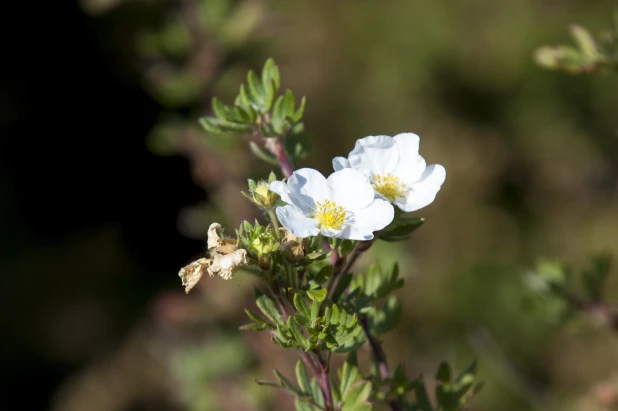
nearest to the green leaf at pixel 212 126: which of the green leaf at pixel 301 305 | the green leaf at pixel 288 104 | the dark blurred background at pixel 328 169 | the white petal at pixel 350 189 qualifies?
the green leaf at pixel 288 104

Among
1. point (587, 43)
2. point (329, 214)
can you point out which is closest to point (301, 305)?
point (329, 214)

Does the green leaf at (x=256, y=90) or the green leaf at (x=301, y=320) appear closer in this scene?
the green leaf at (x=301, y=320)

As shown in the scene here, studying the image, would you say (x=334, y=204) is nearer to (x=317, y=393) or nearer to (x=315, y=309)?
(x=315, y=309)

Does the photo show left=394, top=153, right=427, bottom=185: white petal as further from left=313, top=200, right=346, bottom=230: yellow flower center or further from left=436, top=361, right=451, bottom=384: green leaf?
left=436, top=361, right=451, bottom=384: green leaf

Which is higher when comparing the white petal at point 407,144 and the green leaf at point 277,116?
the green leaf at point 277,116

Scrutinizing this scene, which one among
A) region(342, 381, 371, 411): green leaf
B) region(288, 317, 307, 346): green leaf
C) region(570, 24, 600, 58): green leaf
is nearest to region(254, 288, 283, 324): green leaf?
region(288, 317, 307, 346): green leaf

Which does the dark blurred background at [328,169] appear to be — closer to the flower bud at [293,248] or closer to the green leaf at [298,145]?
the green leaf at [298,145]

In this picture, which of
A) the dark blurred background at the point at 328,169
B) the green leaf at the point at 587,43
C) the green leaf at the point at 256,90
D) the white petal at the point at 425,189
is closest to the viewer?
the white petal at the point at 425,189

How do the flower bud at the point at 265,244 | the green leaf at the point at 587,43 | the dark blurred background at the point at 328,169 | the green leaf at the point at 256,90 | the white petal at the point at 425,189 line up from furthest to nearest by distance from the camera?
the dark blurred background at the point at 328,169
the green leaf at the point at 587,43
the green leaf at the point at 256,90
the white petal at the point at 425,189
the flower bud at the point at 265,244
